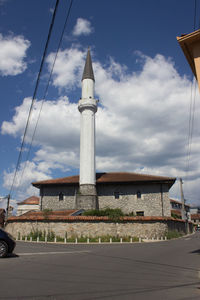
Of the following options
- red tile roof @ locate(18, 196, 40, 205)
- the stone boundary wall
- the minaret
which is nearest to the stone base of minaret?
the minaret

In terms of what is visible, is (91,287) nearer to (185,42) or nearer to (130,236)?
(185,42)

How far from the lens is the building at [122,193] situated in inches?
1170

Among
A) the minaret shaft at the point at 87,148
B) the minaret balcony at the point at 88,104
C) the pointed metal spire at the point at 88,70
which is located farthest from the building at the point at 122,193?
the pointed metal spire at the point at 88,70

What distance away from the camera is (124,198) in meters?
30.8

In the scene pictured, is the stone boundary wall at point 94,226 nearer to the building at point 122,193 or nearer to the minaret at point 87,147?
the minaret at point 87,147

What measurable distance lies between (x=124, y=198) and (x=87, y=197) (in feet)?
16.6

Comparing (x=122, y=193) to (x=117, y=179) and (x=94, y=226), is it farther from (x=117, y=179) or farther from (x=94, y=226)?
(x=94, y=226)

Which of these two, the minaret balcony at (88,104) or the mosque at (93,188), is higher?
the minaret balcony at (88,104)

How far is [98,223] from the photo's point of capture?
872 inches

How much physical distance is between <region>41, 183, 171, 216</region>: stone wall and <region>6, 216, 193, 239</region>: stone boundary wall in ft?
20.8

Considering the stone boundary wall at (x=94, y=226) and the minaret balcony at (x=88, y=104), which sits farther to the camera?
the minaret balcony at (x=88, y=104)

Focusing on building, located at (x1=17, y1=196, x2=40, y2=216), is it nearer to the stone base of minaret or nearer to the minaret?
the stone base of minaret

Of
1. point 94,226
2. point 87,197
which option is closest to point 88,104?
point 87,197

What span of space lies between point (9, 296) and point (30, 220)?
1931 centimetres
